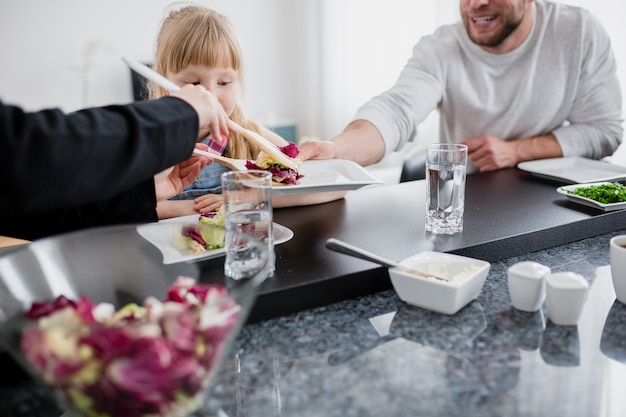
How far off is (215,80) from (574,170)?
1083 mm

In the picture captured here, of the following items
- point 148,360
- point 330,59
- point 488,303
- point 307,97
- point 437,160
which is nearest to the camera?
point 148,360

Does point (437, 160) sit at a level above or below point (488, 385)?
above

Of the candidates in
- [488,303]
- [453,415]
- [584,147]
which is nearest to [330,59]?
[584,147]

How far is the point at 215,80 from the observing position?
69.4 inches

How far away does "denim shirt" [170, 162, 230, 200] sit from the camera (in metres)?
1.94

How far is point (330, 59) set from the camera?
15.7 ft

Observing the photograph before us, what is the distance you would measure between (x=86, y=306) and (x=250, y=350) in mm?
246

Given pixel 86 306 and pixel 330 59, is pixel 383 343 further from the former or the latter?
pixel 330 59

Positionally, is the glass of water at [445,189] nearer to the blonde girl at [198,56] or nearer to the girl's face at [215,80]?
the blonde girl at [198,56]

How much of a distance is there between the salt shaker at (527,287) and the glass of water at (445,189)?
246mm

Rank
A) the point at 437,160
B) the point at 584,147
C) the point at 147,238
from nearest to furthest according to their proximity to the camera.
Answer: the point at 147,238 < the point at 437,160 < the point at 584,147

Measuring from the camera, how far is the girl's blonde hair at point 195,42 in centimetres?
173

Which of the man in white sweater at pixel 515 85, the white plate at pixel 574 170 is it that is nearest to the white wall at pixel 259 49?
the man in white sweater at pixel 515 85

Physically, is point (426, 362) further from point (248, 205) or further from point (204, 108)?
point (204, 108)
